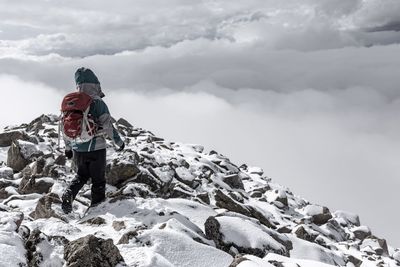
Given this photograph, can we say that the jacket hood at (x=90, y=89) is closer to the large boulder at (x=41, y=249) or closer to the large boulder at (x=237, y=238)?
the large boulder at (x=41, y=249)

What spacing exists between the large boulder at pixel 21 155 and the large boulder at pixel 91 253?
13.2 meters

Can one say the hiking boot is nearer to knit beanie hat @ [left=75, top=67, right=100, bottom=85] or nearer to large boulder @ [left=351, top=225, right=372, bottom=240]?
knit beanie hat @ [left=75, top=67, right=100, bottom=85]

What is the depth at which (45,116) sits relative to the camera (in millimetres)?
34812

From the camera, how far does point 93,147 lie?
9359mm

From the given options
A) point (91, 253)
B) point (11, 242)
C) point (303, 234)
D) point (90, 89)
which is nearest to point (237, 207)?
point (303, 234)

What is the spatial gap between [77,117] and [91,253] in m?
3.76

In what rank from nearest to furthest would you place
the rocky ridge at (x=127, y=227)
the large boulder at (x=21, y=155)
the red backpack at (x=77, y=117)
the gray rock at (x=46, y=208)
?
the rocky ridge at (x=127, y=227)
the red backpack at (x=77, y=117)
the gray rock at (x=46, y=208)
the large boulder at (x=21, y=155)

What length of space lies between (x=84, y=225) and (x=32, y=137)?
1538cm

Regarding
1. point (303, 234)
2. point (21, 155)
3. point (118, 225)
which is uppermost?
point (118, 225)

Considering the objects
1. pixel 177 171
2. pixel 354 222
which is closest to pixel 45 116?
pixel 177 171

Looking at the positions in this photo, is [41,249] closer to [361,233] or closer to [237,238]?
[237,238]

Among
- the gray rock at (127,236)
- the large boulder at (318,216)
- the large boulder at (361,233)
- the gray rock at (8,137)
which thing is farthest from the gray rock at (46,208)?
the large boulder at (361,233)

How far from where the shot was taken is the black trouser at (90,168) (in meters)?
9.53

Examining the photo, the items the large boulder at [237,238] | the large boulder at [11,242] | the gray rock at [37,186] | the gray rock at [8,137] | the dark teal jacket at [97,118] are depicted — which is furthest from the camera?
the gray rock at [8,137]
